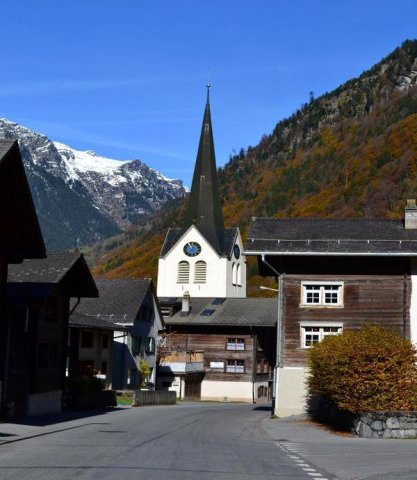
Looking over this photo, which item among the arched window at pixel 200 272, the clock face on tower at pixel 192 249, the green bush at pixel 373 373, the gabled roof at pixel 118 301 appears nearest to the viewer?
the green bush at pixel 373 373

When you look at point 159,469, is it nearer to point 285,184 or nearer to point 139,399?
point 139,399

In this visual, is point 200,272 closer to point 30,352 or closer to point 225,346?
point 225,346

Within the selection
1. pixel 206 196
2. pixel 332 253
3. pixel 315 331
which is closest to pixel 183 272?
pixel 206 196

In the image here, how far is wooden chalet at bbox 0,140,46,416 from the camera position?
1077 inches

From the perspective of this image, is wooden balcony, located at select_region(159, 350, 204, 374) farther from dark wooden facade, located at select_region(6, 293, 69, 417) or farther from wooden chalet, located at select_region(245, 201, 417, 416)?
dark wooden facade, located at select_region(6, 293, 69, 417)

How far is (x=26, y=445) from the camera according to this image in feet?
75.8

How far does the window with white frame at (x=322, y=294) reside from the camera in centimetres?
4225

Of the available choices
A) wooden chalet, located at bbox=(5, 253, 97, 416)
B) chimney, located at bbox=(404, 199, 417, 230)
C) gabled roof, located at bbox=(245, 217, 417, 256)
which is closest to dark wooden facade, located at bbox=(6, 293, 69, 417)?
wooden chalet, located at bbox=(5, 253, 97, 416)

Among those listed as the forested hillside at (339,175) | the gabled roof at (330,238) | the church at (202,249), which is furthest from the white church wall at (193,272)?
the gabled roof at (330,238)

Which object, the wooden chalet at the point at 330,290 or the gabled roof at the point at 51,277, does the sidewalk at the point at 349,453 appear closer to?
the wooden chalet at the point at 330,290

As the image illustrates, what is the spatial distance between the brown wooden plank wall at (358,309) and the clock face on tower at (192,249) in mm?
61913

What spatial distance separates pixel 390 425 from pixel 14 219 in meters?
12.8

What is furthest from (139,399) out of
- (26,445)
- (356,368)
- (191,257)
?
(191,257)

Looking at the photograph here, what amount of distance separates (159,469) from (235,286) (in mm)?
90030
